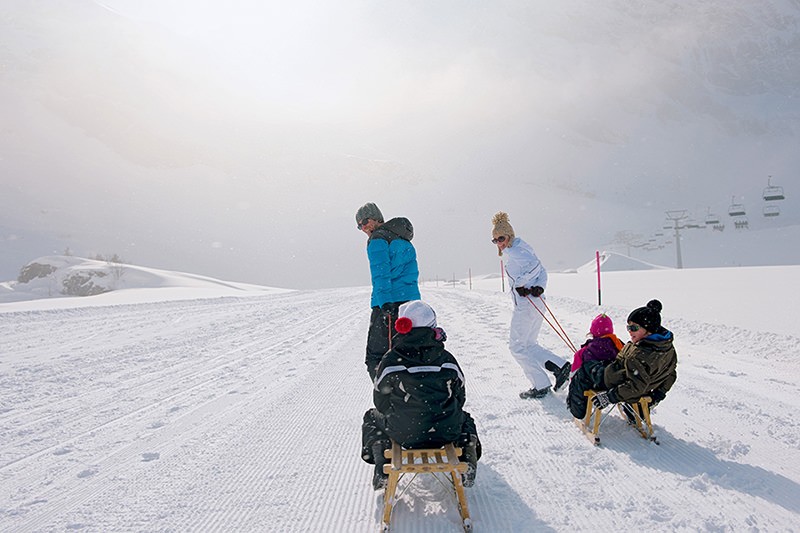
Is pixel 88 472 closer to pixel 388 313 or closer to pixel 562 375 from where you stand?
pixel 388 313

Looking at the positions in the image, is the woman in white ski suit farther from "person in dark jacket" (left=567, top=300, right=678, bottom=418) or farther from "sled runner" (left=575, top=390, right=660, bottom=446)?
"person in dark jacket" (left=567, top=300, right=678, bottom=418)

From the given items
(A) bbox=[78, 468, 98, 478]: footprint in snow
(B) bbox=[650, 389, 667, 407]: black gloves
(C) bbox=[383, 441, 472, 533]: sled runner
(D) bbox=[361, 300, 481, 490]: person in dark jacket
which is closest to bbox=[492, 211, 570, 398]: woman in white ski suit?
(B) bbox=[650, 389, 667, 407]: black gloves

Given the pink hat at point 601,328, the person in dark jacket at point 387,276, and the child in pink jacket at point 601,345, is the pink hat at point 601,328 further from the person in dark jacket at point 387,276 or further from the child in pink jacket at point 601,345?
the person in dark jacket at point 387,276

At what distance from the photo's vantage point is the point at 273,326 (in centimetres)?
1209

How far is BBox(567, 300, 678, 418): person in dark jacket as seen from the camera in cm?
330

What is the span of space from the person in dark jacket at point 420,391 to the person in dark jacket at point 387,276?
1.03 metres

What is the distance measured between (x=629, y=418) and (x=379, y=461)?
7.40 ft

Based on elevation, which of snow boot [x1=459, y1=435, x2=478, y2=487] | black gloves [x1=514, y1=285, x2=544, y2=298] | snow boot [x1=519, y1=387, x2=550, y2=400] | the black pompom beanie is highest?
black gloves [x1=514, y1=285, x2=544, y2=298]

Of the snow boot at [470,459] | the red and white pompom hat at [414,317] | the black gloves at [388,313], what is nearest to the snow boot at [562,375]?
the black gloves at [388,313]

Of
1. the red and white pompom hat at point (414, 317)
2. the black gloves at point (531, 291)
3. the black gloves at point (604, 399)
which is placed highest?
the black gloves at point (531, 291)

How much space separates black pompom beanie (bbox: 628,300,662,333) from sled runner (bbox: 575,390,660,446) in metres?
0.58

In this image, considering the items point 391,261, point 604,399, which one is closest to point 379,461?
point 391,261

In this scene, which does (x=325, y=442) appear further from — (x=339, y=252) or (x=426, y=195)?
(x=426, y=195)

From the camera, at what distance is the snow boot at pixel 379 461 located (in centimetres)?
278
